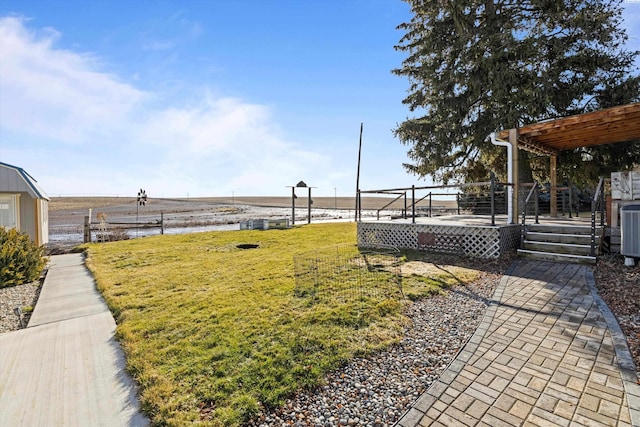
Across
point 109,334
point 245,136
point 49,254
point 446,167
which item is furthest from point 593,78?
point 49,254

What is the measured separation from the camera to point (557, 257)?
22.4 ft

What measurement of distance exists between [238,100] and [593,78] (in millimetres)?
14044

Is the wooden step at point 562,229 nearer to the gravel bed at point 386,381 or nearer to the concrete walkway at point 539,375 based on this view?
the concrete walkway at point 539,375

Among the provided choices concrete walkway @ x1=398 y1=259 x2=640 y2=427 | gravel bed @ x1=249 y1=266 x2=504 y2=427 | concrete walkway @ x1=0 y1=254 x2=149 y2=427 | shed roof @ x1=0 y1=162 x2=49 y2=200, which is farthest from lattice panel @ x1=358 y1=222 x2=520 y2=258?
shed roof @ x1=0 y1=162 x2=49 y2=200

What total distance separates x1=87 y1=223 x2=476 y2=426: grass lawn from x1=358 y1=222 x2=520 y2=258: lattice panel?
233cm

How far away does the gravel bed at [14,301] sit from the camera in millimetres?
4504

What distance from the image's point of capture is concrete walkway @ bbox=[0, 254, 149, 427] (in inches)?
95.3

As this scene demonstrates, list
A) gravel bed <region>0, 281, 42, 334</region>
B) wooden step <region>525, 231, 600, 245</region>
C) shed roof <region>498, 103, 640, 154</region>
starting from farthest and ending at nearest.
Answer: wooden step <region>525, 231, 600, 245</region> < shed roof <region>498, 103, 640, 154</region> < gravel bed <region>0, 281, 42, 334</region>

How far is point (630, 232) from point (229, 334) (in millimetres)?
7267

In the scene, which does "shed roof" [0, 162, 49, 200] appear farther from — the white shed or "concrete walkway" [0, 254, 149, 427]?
"concrete walkway" [0, 254, 149, 427]

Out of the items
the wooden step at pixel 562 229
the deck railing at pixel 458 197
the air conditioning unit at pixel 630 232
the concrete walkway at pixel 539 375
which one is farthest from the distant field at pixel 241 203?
the concrete walkway at pixel 539 375

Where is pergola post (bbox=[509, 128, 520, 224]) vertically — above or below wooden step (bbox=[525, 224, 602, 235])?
above

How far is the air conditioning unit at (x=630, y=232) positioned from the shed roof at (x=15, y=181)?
1412 cm

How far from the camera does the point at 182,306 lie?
4727 mm
